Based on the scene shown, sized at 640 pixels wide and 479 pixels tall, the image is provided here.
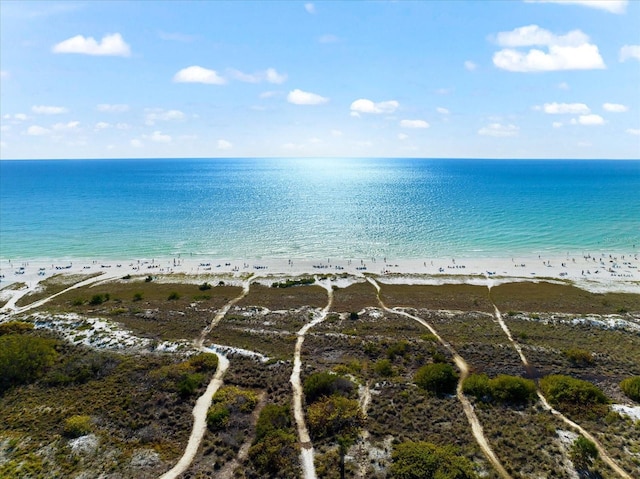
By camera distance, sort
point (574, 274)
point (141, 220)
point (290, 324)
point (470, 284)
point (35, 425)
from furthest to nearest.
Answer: point (141, 220) → point (574, 274) → point (470, 284) → point (290, 324) → point (35, 425)

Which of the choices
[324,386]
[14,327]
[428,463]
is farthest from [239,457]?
[14,327]

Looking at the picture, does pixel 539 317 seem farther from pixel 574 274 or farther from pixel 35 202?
pixel 35 202

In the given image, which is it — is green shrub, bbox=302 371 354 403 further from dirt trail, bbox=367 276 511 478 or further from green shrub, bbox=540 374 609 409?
green shrub, bbox=540 374 609 409

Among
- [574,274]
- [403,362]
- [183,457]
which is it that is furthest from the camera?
[574,274]

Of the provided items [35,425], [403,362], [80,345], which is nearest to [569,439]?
[403,362]

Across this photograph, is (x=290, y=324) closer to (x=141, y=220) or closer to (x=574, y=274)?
(x=574, y=274)

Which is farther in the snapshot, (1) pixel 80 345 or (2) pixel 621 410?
(1) pixel 80 345
